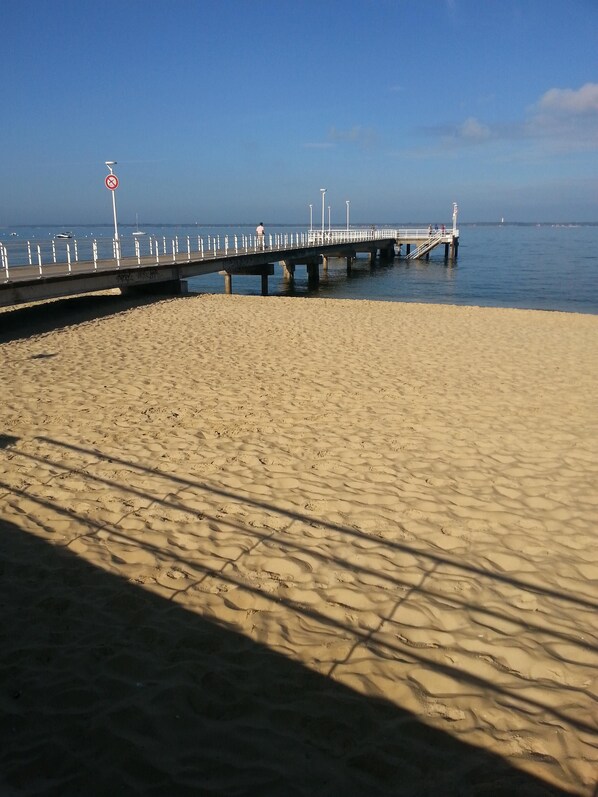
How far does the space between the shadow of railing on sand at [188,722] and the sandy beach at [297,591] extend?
0.01 m

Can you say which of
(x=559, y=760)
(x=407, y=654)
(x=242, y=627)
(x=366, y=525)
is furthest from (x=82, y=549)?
(x=559, y=760)

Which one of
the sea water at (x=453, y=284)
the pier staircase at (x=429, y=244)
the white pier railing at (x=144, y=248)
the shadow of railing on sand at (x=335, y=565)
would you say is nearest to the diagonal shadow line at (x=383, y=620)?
the shadow of railing on sand at (x=335, y=565)

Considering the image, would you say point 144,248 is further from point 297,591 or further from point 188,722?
point 188,722

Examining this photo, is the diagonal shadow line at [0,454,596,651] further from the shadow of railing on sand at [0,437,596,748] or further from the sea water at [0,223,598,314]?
the sea water at [0,223,598,314]

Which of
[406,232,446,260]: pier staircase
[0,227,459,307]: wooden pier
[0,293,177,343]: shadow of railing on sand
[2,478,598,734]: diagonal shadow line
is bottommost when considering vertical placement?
[2,478,598,734]: diagonal shadow line

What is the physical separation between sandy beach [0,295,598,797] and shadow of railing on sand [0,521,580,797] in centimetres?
1

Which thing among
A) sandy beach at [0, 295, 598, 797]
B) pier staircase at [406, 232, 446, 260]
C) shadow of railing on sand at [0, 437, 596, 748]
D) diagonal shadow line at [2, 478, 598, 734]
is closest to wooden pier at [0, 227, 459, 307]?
pier staircase at [406, 232, 446, 260]

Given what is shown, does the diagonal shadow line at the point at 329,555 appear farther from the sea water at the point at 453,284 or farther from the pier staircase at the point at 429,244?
the pier staircase at the point at 429,244

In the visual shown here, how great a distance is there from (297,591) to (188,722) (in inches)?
47.0

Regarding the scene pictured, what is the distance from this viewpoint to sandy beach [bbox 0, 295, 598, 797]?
2.55 metres

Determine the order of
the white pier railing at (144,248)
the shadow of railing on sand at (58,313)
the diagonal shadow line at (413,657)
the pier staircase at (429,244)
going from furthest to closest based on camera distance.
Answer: the pier staircase at (429,244) → the white pier railing at (144,248) → the shadow of railing on sand at (58,313) → the diagonal shadow line at (413,657)

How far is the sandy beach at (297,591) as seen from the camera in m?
2.55

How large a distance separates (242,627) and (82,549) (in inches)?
60.3

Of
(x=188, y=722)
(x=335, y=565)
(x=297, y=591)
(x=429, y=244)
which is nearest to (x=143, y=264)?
(x=335, y=565)
